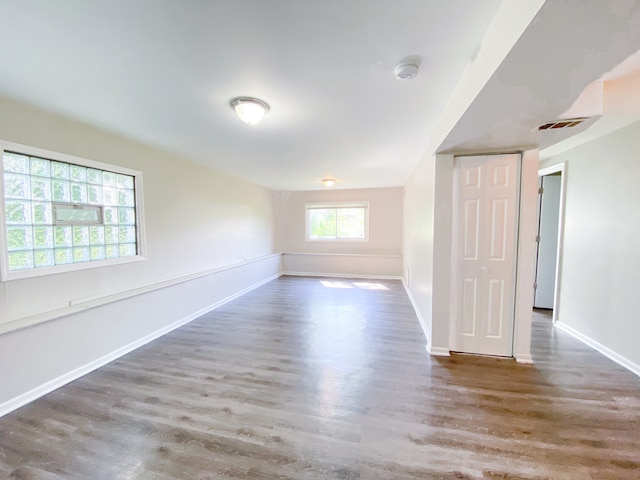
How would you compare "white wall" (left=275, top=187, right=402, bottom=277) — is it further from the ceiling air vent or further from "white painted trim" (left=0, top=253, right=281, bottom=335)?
the ceiling air vent

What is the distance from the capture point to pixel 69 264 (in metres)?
2.56

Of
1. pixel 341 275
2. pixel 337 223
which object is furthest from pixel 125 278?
pixel 337 223

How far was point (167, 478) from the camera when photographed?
146cm

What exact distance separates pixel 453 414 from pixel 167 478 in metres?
1.89

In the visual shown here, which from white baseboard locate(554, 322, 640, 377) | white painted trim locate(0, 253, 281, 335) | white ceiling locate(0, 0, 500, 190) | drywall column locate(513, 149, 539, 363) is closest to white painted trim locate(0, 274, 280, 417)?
white painted trim locate(0, 253, 281, 335)

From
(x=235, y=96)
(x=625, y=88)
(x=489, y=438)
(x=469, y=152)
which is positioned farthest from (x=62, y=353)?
(x=625, y=88)

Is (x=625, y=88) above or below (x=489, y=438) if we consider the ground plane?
above

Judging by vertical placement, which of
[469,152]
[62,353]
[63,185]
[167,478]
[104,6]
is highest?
[104,6]

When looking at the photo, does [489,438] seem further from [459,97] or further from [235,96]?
[235,96]

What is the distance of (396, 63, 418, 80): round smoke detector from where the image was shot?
1.62 meters

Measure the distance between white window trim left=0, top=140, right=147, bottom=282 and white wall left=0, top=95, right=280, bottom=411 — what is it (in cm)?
5

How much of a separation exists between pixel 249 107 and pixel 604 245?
3892 millimetres

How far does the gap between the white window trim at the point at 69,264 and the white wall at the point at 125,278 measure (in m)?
0.05

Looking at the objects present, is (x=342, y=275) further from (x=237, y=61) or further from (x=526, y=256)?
(x=237, y=61)
